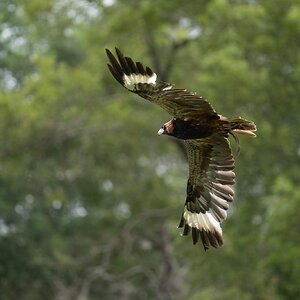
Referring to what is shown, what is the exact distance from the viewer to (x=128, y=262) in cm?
2581

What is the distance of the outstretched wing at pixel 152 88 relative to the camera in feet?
23.6

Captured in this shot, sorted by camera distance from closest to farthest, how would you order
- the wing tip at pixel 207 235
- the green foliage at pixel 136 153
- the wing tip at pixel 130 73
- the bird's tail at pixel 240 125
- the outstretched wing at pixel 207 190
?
the wing tip at pixel 130 73
the bird's tail at pixel 240 125
the outstretched wing at pixel 207 190
the wing tip at pixel 207 235
the green foliage at pixel 136 153

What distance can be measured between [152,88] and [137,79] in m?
0.13

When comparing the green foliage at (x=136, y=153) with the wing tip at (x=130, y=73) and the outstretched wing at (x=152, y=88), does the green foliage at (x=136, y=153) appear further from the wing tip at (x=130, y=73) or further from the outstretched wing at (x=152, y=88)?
the wing tip at (x=130, y=73)

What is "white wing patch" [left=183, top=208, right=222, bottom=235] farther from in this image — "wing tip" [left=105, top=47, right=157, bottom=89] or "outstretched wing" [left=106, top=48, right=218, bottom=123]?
"wing tip" [left=105, top=47, right=157, bottom=89]

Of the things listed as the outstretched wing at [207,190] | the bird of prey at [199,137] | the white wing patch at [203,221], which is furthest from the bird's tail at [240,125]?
the white wing patch at [203,221]

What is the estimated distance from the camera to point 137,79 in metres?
7.23

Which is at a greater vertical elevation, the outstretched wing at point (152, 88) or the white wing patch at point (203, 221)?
the outstretched wing at point (152, 88)

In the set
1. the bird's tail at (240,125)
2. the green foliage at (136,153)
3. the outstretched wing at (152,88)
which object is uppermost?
the outstretched wing at (152,88)

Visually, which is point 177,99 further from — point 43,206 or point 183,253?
point 43,206

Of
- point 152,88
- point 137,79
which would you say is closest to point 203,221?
point 152,88

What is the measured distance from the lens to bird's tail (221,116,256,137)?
7.60 metres

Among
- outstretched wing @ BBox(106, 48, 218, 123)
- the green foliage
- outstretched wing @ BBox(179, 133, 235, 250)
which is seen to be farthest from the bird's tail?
the green foliage

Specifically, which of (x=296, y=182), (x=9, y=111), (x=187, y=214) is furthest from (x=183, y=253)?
(x=187, y=214)
